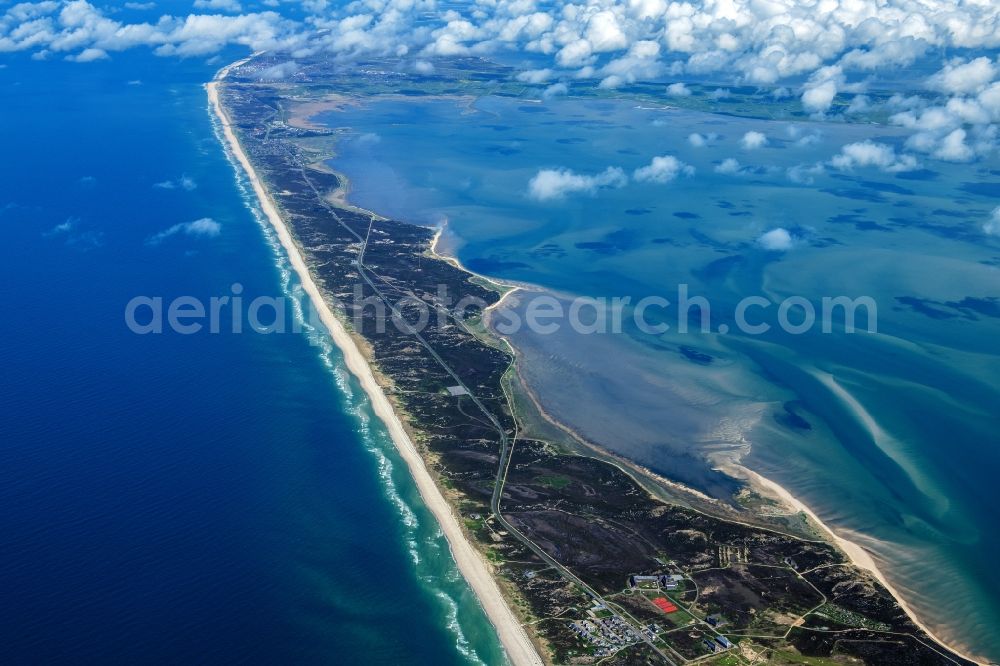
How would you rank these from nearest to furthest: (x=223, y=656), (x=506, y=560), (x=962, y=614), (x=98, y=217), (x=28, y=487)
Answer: (x=223, y=656)
(x=962, y=614)
(x=506, y=560)
(x=28, y=487)
(x=98, y=217)

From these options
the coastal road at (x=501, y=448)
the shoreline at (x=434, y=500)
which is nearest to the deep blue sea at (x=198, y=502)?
the shoreline at (x=434, y=500)

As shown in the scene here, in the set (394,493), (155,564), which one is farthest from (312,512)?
(155,564)

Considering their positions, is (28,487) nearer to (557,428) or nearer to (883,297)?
(557,428)

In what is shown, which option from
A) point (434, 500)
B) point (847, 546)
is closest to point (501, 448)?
point (434, 500)

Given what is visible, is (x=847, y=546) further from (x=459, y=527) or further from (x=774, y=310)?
(x=774, y=310)

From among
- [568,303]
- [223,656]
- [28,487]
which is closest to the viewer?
[223,656]

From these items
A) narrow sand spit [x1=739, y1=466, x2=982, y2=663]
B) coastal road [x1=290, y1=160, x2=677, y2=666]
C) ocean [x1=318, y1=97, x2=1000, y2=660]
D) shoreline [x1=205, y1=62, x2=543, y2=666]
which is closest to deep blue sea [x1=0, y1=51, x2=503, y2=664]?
shoreline [x1=205, y1=62, x2=543, y2=666]

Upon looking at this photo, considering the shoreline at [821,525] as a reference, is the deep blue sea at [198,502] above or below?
above

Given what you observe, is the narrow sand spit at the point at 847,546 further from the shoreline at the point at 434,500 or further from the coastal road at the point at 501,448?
the shoreline at the point at 434,500
